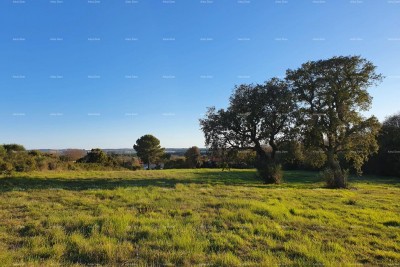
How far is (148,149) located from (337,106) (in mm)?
59757

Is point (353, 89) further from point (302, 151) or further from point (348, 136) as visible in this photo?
point (302, 151)

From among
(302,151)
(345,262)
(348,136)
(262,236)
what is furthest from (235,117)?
(345,262)

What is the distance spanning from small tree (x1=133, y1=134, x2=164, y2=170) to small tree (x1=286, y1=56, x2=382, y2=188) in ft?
188

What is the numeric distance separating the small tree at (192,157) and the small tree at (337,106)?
40.3m

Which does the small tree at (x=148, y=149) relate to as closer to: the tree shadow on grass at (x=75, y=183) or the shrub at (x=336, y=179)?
the tree shadow on grass at (x=75, y=183)

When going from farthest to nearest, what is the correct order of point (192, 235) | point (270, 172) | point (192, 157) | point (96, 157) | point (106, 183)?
point (192, 157), point (96, 157), point (270, 172), point (106, 183), point (192, 235)

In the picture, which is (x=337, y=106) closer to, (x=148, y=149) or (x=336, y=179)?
(x=336, y=179)

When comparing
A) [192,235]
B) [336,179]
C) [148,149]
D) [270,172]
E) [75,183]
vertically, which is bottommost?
[192,235]

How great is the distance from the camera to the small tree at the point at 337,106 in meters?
28.0

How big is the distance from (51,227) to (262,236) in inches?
245

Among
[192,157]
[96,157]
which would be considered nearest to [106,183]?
[96,157]

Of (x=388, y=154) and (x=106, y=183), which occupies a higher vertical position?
(x=388, y=154)

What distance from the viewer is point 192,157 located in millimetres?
69438

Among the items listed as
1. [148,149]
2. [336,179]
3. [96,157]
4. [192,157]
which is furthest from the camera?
[148,149]
